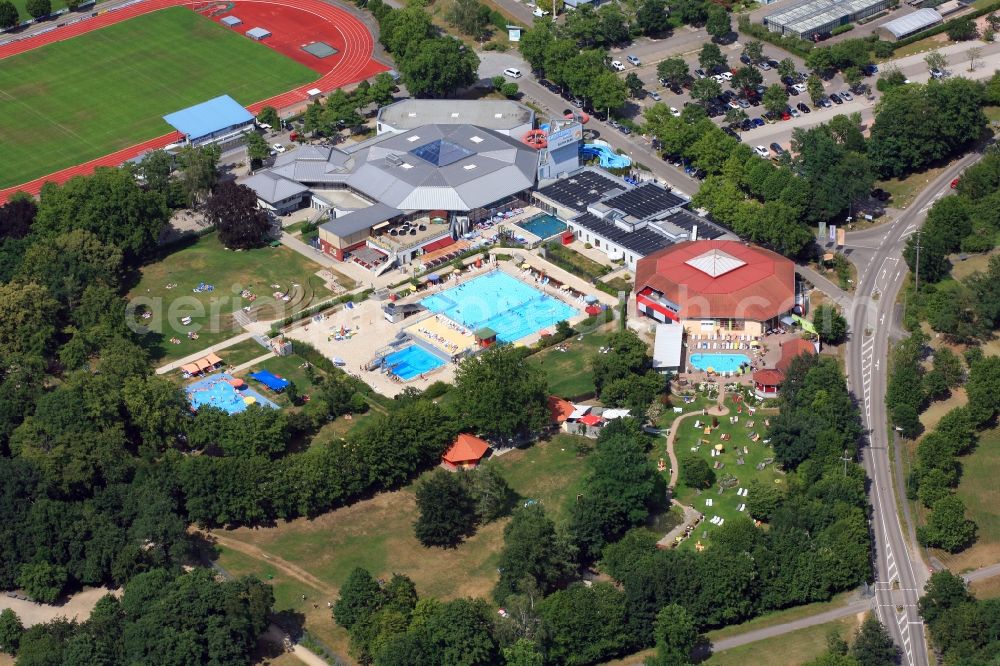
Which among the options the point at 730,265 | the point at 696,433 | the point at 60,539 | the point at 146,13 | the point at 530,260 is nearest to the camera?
the point at 60,539

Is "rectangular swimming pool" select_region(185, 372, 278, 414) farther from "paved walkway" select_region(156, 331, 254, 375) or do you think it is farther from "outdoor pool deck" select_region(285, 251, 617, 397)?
"outdoor pool deck" select_region(285, 251, 617, 397)

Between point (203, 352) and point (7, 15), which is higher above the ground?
point (7, 15)

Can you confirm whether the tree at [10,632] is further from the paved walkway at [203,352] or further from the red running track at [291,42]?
the red running track at [291,42]

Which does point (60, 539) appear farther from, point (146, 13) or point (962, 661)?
point (146, 13)

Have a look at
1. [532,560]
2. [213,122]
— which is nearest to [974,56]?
[213,122]

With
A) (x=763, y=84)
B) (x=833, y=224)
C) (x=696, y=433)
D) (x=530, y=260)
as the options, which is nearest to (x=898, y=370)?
(x=696, y=433)

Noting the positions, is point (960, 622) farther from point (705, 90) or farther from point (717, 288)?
point (705, 90)
